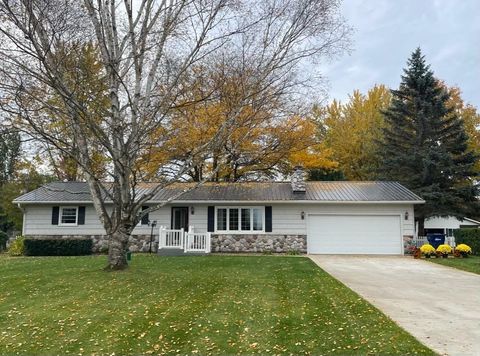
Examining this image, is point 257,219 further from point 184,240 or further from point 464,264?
point 464,264

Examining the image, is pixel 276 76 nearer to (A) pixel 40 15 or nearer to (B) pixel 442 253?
(A) pixel 40 15

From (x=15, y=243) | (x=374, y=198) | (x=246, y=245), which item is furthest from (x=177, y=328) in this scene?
(x=15, y=243)

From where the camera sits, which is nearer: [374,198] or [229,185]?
[374,198]

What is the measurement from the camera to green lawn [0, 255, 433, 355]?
4.51 metres

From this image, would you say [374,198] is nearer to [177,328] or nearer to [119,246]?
[119,246]

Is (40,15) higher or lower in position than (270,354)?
higher

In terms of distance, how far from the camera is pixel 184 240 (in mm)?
16250

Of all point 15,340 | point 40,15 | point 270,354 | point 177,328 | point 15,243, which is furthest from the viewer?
point 15,243

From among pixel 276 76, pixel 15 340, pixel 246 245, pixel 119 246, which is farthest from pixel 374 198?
pixel 15 340

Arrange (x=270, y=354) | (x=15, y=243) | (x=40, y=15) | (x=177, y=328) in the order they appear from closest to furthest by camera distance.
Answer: (x=270, y=354) < (x=177, y=328) < (x=40, y=15) < (x=15, y=243)

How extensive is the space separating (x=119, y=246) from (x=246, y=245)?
26.7 ft

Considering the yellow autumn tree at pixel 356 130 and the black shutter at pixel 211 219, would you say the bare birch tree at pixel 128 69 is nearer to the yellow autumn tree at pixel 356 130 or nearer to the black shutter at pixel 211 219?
the black shutter at pixel 211 219

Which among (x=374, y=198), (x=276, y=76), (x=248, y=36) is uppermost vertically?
(x=248, y=36)

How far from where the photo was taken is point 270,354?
4.27 meters
